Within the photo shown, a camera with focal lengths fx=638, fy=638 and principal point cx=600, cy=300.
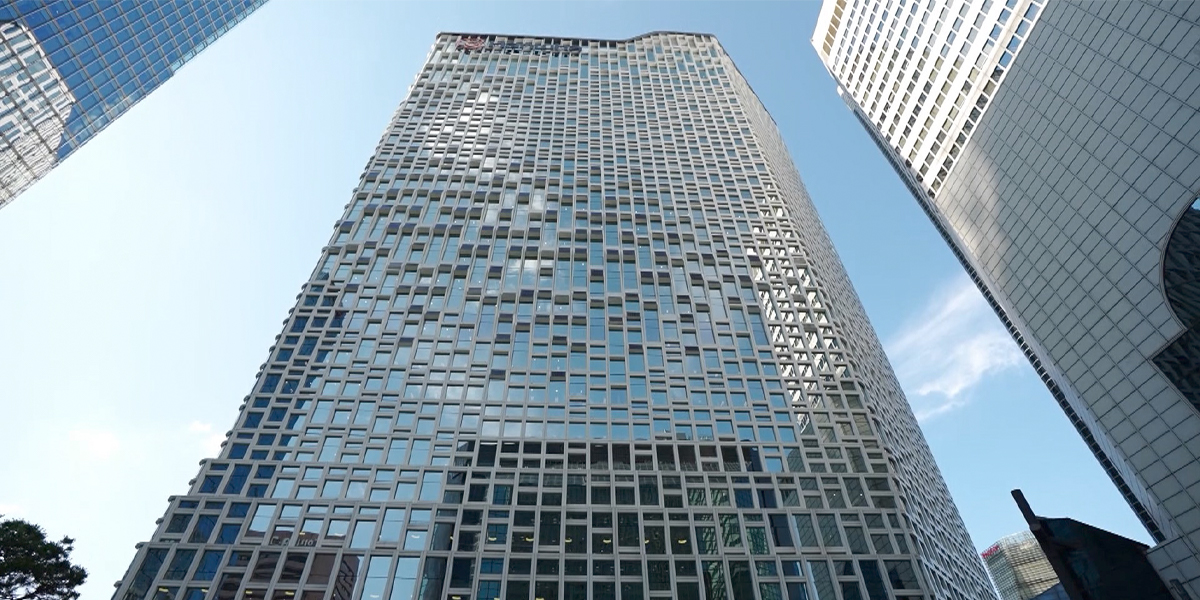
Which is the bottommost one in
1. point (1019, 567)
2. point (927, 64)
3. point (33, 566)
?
point (33, 566)

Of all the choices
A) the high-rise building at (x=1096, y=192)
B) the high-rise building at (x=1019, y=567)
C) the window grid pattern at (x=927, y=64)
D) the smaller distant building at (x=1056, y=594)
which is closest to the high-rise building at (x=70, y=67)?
the window grid pattern at (x=927, y=64)

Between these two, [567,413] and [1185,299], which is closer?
[1185,299]

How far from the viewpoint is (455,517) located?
4012 centimetres

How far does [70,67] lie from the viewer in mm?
71438

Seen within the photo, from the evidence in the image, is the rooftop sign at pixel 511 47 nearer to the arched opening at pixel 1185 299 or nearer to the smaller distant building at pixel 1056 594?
the arched opening at pixel 1185 299

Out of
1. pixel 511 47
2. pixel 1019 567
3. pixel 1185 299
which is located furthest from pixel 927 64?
pixel 1019 567

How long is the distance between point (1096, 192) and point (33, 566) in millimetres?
68027

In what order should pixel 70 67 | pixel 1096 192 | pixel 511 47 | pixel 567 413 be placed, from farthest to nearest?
pixel 511 47
pixel 70 67
pixel 567 413
pixel 1096 192

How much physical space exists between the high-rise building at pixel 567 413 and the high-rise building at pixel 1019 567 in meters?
Answer: 107

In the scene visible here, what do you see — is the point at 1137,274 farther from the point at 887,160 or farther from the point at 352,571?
the point at 887,160

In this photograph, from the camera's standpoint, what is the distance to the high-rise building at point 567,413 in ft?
125

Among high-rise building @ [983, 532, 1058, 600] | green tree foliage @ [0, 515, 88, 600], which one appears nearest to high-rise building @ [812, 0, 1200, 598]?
green tree foliage @ [0, 515, 88, 600]

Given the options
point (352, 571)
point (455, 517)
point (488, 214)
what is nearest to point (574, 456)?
point (455, 517)

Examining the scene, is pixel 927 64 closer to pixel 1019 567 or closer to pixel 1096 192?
pixel 1096 192
